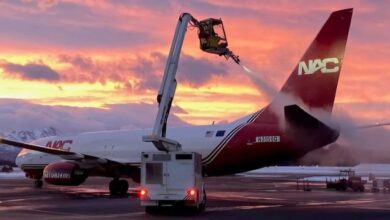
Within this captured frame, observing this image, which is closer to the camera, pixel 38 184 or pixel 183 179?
pixel 183 179

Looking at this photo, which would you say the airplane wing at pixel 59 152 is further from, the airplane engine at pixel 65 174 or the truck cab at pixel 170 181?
the truck cab at pixel 170 181

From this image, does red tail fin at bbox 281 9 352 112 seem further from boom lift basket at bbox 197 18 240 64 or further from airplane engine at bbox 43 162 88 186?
airplane engine at bbox 43 162 88 186

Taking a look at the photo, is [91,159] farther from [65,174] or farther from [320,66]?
[320,66]

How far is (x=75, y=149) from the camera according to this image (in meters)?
43.7

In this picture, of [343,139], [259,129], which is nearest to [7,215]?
[259,129]

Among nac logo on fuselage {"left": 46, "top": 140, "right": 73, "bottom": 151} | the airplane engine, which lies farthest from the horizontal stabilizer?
nac logo on fuselage {"left": 46, "top": 140, "right": 73, "bottom": 151}

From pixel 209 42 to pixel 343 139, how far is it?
8.45m

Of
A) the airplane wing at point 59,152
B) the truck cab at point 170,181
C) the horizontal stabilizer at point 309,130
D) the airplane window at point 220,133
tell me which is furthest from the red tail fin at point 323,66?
the airplane wing at point 59,152

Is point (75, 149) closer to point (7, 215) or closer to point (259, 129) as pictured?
point (259, 129)

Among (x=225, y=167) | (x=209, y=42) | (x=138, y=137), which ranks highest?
(x=209, y=42)

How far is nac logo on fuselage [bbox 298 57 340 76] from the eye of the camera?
28.7m

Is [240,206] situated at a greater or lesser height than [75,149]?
lesser

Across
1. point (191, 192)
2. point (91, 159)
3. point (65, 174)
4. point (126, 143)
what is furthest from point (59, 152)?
point (191, 192)

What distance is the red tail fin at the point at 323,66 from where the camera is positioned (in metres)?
28.4
